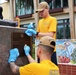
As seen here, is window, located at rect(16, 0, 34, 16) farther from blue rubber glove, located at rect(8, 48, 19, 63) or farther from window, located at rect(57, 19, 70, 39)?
blue rubber glove, located at rect(8, 48, 19, 63)

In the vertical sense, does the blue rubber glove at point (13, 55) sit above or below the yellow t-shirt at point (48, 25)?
below

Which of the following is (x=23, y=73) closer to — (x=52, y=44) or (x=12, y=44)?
(x=52, y=44)

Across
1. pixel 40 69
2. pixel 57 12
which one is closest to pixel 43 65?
pixel 40 69

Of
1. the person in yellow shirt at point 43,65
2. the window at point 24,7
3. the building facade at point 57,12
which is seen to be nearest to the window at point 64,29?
the building facade at point 57,12

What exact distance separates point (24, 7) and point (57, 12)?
5458mm

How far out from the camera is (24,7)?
27641 millimetres

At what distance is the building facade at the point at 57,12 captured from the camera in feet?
70.3

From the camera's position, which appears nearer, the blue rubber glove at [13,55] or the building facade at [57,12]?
the blue rubber glove at [13,55]

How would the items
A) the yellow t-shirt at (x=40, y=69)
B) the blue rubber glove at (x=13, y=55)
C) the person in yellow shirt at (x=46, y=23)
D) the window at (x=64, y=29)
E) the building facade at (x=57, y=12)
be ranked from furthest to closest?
the window at (x=64, y=29) < the building facade at (x=57, y=12) < the person in yellow shirt at (x=46, y=23) < the blue rubber glove at (x=13, y=55) < the yellow t-shirt at (x=40, y=69)

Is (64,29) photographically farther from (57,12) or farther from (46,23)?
(46,23)

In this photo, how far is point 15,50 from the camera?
4.19m

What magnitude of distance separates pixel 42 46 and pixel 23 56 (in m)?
1.16

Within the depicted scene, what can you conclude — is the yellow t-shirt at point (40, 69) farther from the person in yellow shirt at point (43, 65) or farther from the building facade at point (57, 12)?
the building facade at point (57, 12)

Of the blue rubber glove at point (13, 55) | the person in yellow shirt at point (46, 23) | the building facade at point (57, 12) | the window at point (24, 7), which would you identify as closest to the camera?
the blue rubber glove at point (13, 55)
